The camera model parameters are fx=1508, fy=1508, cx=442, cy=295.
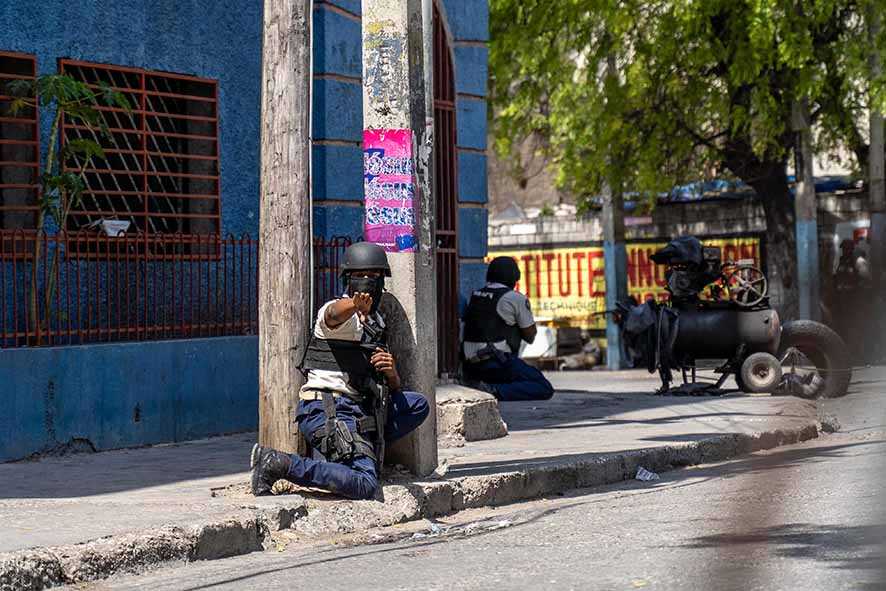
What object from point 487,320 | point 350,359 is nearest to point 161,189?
point 487,320

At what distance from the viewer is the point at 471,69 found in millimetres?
15727

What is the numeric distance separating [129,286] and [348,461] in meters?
3.50

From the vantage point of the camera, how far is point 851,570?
19.3 feet

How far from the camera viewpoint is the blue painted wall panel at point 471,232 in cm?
1547

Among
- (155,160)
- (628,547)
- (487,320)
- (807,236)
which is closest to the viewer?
(628,547)

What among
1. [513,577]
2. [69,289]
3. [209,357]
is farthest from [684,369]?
[513,577]

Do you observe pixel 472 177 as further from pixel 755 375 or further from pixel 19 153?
pixel 19 153

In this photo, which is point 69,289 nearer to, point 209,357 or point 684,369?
point 209,357

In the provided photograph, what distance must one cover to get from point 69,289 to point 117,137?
4.96ft

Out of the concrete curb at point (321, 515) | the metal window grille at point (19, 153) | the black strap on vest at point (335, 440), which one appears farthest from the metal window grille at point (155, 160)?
the concrete curb at point (321, 515)


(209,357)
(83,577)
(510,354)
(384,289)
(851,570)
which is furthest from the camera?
(510,354)

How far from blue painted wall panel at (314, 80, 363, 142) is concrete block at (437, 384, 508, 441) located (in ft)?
8.76

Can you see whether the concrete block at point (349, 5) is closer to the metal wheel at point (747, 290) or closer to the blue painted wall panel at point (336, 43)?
the blue painted wall panel at point (336, 43)

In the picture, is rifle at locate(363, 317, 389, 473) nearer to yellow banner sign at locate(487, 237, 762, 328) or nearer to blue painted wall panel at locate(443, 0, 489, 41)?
blue painted wall panel at locate(443, 0, 489, 41)
